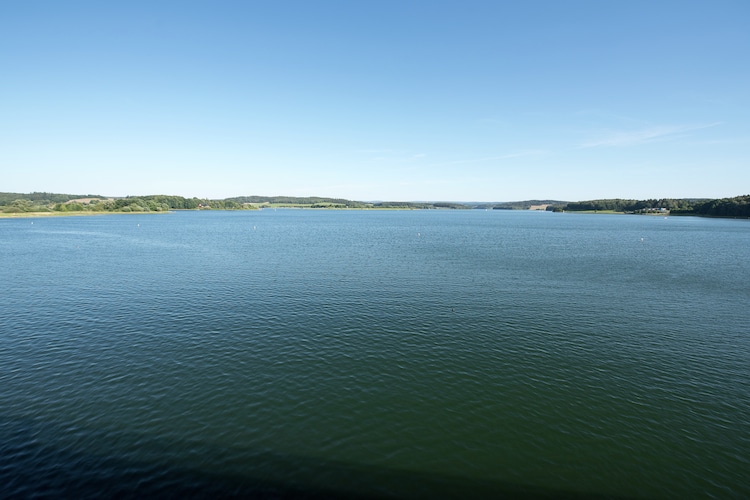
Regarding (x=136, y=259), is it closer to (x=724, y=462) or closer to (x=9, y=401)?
(x=9, y=401)

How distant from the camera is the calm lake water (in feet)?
50.9

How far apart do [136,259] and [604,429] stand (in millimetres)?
76886

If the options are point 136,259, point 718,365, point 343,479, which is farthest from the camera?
point 136,259

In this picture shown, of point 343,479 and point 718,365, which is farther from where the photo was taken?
point 718,365

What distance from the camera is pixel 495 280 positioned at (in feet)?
167

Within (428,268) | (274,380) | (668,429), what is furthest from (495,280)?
(274,380)

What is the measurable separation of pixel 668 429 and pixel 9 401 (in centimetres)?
3862

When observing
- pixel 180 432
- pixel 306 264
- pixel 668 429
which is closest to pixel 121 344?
pixel 180 432

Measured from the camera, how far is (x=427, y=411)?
20.2 meters

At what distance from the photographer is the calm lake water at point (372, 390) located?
1552 cm

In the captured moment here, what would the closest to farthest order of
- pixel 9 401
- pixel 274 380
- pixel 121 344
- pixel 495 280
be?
pixel 9 401, pixel 274 380, pixel 121 344, pixel 495 280

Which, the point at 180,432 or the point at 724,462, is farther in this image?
the point at 180,432

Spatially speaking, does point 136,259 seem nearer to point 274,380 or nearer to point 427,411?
point 274,380

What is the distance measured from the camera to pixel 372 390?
22141 millimetres
